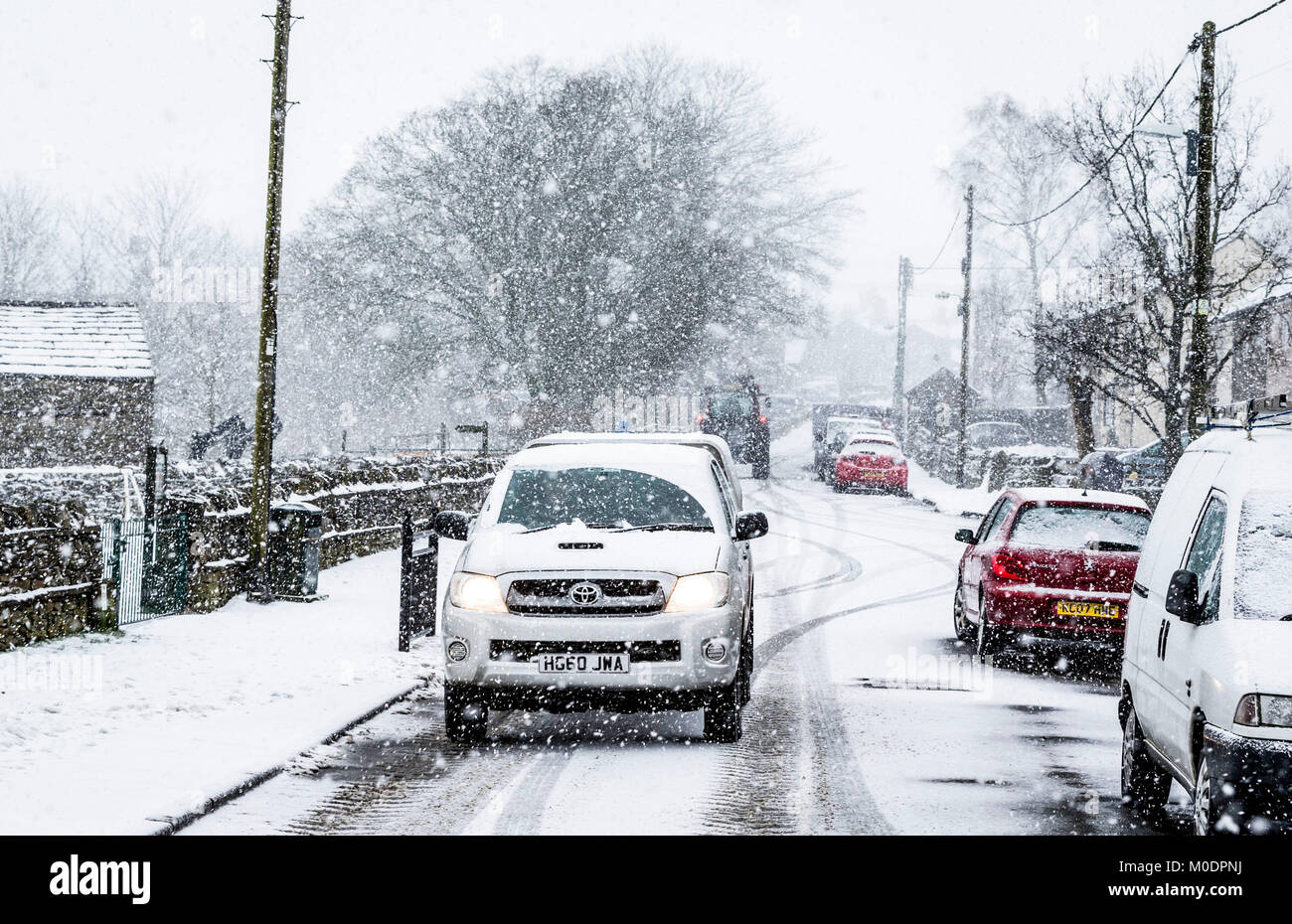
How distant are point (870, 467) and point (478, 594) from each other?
3152cm

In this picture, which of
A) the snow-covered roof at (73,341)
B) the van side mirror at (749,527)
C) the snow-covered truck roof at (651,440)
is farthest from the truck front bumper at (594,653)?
the snow-covered roof at (73,341)

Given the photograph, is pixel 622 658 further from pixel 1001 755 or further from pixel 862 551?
pixel 862 551

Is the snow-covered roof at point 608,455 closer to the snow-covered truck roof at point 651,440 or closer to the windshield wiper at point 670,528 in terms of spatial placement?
the snow-covered truck roof at point 651,440

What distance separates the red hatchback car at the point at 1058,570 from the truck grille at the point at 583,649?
4.86 meters

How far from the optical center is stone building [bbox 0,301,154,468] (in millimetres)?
29312

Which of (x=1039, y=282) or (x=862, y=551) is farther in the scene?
(x=1039, y=282)

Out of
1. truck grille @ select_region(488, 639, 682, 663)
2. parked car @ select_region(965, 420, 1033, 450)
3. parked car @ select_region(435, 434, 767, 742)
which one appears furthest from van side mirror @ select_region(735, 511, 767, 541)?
parked car @ select_region(965, 420, 1033, 450)

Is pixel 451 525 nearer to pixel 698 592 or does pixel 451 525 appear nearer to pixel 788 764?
pixel 698 592

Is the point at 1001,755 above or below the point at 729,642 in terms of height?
below

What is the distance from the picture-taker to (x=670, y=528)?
366 inches

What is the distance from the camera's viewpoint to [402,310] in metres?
46.8

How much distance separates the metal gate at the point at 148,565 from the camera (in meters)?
13.0
